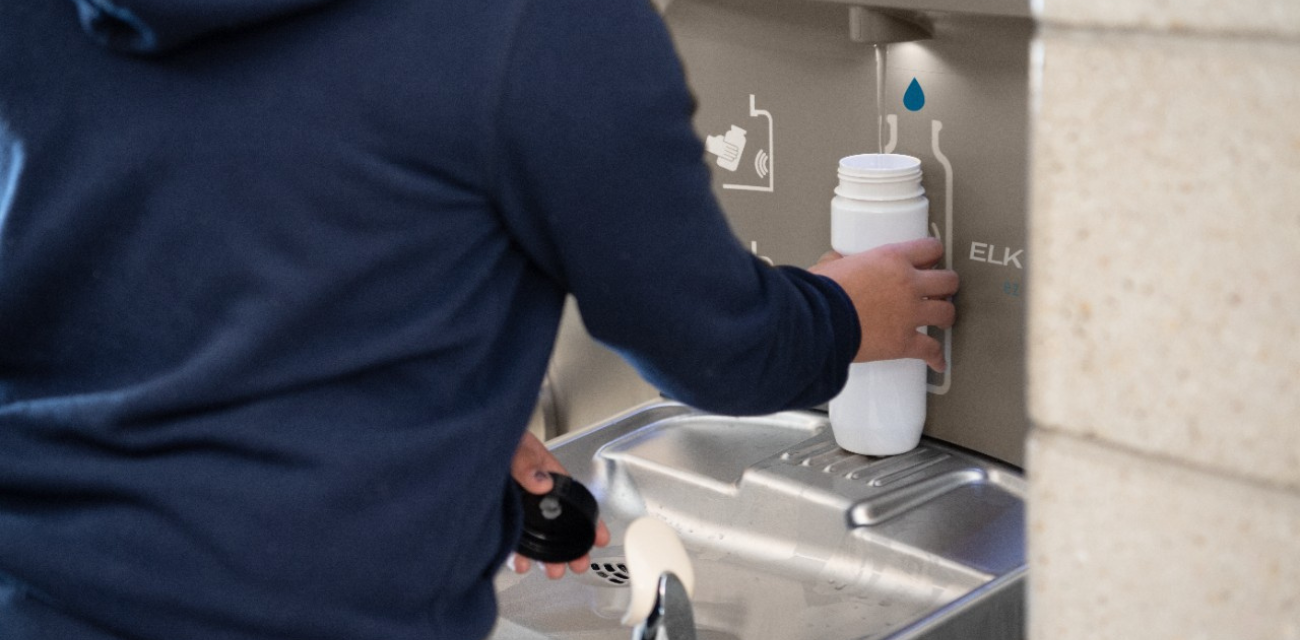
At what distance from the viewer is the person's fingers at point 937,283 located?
3.61 ft

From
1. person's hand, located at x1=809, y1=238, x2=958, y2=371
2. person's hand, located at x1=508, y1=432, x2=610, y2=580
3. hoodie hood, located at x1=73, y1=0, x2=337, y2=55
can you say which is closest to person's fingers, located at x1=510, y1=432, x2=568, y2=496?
person's hand, located at x1=508, y1=432, x2=610, y2=580

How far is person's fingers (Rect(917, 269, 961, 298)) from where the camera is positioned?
1100 millimetres

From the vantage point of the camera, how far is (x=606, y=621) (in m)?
1.09

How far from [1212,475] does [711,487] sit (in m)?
0.88

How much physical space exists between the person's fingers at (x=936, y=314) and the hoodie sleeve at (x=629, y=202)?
278mm

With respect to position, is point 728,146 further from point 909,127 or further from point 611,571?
point 611,571

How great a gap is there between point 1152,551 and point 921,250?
71 cm

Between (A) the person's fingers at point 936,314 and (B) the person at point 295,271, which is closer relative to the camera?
(B) the person at point 295,271

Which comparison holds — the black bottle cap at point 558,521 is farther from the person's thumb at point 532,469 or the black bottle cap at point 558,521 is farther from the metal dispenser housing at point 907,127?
the metal dispenser housing at point 907,127

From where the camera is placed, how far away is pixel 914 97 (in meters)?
1.13

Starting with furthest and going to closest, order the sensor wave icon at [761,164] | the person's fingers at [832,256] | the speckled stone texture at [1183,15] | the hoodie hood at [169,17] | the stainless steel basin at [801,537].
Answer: the sensor wave icon at [761,164] → the person's fingers at [832,256] → the stainless steel basin at [801,537] → the hoodie hood at [169,17] → the speckled stone texture at [1183,15]

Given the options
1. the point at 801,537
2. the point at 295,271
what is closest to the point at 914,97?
the point at 801,537

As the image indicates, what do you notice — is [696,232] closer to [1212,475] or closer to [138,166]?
[138,166]

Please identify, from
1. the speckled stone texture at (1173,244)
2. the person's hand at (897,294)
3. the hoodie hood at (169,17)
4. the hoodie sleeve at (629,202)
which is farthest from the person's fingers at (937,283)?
the speckled stone texture at (1173,244)
